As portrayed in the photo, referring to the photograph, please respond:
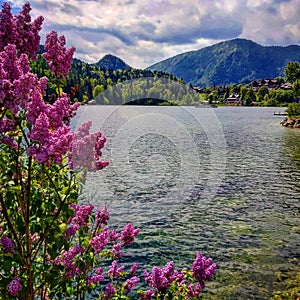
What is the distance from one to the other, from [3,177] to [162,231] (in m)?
12.2

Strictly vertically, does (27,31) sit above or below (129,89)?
below

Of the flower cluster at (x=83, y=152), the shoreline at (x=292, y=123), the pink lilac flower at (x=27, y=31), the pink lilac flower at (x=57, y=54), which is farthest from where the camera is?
the shoreline at (x=292, y=123)

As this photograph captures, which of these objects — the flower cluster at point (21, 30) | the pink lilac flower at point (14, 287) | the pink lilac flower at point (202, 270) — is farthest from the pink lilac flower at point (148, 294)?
the flower cluster at point (21, 30)

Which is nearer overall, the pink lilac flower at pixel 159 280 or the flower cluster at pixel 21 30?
the flower cluster at pixel 21 30

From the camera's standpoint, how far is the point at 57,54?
15.9 feet

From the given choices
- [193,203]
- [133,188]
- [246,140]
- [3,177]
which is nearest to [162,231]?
[193,203]

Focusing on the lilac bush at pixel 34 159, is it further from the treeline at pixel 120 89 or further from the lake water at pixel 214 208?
the lake water at pixel 214 208

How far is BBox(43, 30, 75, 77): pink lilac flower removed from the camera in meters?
4.79

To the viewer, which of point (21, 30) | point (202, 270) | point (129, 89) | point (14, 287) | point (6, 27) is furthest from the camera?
point (129, 89)

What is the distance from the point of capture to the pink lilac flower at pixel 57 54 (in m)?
4.79

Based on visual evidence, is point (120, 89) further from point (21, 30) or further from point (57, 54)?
point (21, 30)

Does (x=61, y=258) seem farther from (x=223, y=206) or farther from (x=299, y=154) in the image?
(x=299, y=154)

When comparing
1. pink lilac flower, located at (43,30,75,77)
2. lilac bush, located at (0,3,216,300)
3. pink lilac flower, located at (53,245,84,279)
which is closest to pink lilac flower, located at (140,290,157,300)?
lilac bush, located at (0,3,216,300)

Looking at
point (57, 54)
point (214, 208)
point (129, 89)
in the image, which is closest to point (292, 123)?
point (129, 89)
